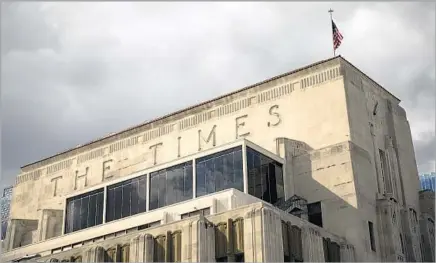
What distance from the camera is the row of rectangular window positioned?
51.8m

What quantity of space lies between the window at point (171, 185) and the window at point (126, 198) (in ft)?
3.87

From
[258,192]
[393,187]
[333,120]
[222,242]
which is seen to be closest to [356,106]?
[333,120]

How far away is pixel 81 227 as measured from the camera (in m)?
59.1

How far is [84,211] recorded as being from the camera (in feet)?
195

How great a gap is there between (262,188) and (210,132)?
44.4ft

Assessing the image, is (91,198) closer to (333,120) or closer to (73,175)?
(73,175)

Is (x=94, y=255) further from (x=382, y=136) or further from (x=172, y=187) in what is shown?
(x=382, y=136)

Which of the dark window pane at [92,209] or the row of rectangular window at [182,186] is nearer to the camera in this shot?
the row of rectangular window at [182,186]

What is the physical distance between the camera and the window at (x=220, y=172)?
51406 mm

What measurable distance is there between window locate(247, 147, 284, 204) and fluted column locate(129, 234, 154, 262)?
919cm

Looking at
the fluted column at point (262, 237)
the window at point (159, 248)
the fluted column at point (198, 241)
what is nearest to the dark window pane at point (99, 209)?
the window at point (159, 248)

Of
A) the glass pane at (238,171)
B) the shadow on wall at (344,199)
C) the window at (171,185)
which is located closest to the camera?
the glass pane at (238,171)

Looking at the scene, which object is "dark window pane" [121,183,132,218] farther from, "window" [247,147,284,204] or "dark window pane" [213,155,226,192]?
"window" [247,147,284,204]

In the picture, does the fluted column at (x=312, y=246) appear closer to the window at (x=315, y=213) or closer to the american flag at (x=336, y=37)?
the window at (x=315, y=213)
